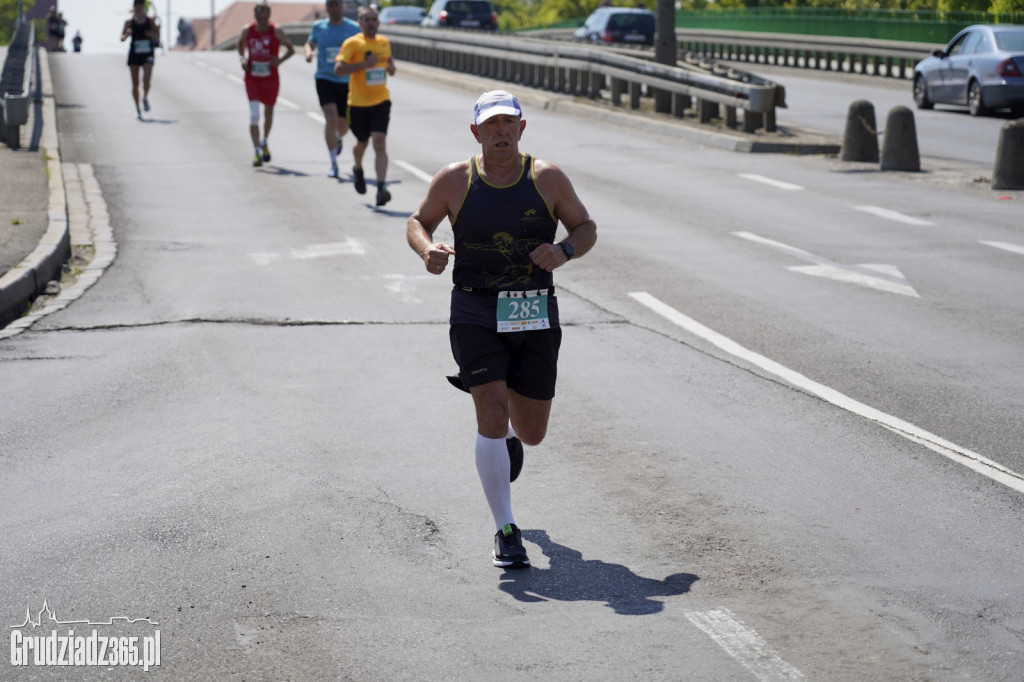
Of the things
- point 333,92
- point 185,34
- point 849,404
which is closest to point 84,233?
point 333,92

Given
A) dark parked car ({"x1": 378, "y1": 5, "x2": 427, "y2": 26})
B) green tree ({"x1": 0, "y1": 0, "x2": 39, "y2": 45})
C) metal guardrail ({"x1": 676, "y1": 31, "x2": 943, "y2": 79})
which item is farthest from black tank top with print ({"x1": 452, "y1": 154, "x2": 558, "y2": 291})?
green tree ({"x1": 0, "y1": 0, "x2": 39, "y2": 45})

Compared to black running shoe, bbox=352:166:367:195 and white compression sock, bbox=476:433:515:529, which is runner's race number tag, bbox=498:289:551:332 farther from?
black running shoe, bbox=352:166:367:195

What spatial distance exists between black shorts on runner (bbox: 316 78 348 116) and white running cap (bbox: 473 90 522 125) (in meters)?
11.8

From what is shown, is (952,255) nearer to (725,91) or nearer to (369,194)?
(369,194)

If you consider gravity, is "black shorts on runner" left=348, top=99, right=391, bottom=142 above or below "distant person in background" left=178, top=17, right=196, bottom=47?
above

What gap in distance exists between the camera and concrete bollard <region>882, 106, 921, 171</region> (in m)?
19.5

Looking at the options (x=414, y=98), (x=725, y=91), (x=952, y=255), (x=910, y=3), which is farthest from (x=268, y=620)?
(x=910, y=3)

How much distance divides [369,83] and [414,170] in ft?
10.9

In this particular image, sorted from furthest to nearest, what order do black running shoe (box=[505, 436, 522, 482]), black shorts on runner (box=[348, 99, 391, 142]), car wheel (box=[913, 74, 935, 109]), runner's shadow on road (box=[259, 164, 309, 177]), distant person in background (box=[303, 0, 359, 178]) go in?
car wheel (box=[913, 74, 935, 109]), runner's shadow on road (box=[259, 164, 309, 177]), distant person in background (box=[303, 0, 359, 178]), black shorts on runner (box=[348, 99, 391, 142]), black running shoe (box=[505, 436, 522, 482])

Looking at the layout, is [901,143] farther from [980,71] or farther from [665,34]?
[665,34]

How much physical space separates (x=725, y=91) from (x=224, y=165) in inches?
366

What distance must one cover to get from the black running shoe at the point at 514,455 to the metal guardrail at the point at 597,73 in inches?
708

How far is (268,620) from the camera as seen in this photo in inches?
191

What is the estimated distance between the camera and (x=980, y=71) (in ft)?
88.1
